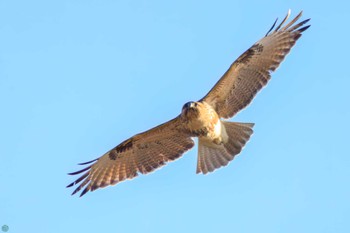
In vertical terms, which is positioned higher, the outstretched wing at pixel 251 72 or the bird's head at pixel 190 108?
the outstretched wing at pixel 251 72

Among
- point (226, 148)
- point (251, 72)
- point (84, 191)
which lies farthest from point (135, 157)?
point (251, 72)

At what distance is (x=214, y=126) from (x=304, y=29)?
223 cm

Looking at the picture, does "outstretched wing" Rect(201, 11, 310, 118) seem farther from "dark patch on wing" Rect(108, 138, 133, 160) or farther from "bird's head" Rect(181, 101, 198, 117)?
"dark patch on wing" Rect(108, 138, 133, 160)

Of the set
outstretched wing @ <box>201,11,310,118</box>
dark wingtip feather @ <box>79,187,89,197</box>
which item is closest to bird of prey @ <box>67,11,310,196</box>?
outstretched wing @ <box>201,11,310,118</box>

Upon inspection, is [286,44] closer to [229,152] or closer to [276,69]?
[276,69]

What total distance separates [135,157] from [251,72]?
8.31 feet

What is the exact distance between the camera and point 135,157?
15.8 meters

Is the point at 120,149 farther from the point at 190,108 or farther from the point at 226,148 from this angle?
the point at 226,148

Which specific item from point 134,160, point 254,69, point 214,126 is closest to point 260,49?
point 254,69

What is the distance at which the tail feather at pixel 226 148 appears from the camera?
49.8 feet

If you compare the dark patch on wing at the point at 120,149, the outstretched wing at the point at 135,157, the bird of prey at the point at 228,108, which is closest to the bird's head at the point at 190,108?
the bird of prey at the point at 228,108

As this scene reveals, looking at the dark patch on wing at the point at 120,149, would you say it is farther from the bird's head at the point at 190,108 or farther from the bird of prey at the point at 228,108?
the bird's head at the point at 190,108

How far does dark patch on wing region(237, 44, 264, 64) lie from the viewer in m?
15.2

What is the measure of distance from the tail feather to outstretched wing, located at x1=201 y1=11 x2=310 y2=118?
0.27 m
